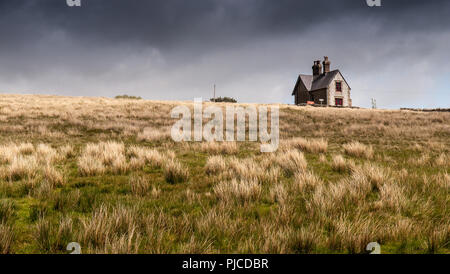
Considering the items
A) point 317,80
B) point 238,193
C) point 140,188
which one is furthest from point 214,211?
point 317,80

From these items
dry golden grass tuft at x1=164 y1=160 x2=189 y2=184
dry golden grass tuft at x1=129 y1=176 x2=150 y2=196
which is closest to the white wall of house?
dry golden grass tuft at x1=164 y1=160 x2=189 y2=184

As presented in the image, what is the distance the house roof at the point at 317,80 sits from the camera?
47406 millimetres

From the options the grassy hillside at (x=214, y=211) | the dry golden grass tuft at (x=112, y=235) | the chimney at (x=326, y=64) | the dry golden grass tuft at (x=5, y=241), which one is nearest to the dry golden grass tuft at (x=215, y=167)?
the grassy hillside at (x=214, y=211)

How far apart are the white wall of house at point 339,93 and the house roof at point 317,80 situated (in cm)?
84

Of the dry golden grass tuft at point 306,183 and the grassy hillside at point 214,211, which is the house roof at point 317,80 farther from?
the dry golden grass tuft at point 306,183

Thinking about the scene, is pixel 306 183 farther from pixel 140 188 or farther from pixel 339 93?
pixel 339 93

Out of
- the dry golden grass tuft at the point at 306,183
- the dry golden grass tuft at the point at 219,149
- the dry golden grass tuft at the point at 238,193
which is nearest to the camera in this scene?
the dry golden grass tuft at the point at 238,193

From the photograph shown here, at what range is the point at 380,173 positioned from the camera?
4.70 m

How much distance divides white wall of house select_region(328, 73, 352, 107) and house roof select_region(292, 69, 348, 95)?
0.84 meters

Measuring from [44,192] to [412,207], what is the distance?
5.75m

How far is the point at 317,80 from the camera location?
51.4 meters

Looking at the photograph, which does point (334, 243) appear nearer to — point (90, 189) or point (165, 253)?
point (165, 253)

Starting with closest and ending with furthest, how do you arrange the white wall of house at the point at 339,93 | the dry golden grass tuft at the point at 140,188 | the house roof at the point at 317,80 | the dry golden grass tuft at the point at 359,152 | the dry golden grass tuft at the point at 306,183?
1. the dry golden grass tuft at the point at 140,188
2. the dry golden grass tuft at the point at 306,183
3. the dry golden grass tuft at the point at 359,152
4. the white wall of house at the point at 339,93
5. the house roof at the point at 317,80
